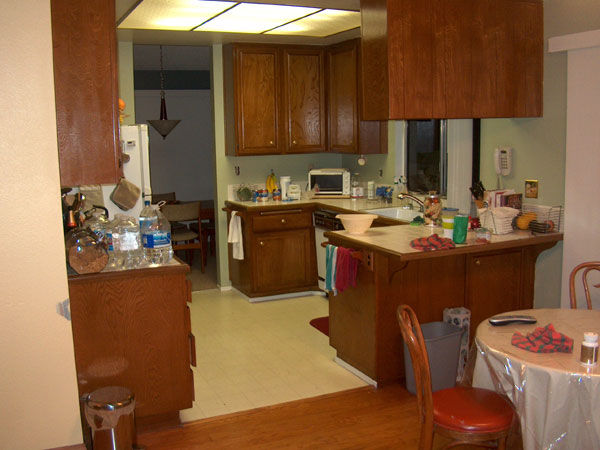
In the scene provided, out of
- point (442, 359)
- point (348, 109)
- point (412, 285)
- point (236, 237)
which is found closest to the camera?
point (442, 359)

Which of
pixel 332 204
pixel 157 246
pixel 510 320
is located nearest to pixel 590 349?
pixel 510 320

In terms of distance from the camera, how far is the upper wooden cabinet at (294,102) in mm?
6020

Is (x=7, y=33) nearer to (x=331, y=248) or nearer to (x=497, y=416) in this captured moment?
(x=331, y=248)

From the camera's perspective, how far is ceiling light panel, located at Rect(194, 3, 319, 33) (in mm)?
4371

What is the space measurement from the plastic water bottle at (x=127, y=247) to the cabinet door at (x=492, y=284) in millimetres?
2062

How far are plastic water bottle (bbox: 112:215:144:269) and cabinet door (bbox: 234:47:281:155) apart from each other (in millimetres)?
2720

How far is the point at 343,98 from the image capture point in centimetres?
616

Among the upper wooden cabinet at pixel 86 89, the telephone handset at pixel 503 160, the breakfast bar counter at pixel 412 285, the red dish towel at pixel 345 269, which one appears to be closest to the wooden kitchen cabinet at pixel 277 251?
the breakfast bar counter at pixel 412 285

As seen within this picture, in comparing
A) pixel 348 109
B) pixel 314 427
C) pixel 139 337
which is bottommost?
pixel 314 427

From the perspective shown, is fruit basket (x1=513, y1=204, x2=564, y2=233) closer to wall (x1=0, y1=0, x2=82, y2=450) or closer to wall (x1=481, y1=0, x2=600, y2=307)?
wall (x1=481, y1=0, x2=600, y2=307)

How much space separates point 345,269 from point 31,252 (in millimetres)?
1852

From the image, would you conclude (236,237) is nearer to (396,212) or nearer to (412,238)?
(396,212)

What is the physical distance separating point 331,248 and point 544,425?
1918 millimetres

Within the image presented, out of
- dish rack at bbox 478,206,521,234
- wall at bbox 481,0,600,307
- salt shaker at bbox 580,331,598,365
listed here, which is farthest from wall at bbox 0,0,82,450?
wall at bbox 481,0,600,307
